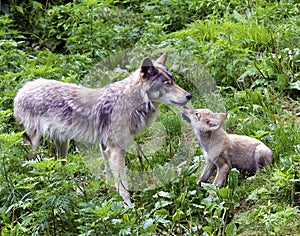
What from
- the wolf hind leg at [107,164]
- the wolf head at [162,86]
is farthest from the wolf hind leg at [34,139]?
the wolf head at [162,86]

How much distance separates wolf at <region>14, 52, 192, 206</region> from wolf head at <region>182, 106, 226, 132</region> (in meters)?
0.14

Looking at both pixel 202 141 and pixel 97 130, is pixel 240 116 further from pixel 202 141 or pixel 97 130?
pixel 97 130

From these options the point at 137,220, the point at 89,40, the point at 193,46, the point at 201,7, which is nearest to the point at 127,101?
the point at 137,220

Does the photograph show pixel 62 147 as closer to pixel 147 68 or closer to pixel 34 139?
pixel 34 139

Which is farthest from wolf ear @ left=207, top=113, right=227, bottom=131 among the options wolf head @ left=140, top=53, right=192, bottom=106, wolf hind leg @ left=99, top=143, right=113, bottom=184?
wolf hind leg @ left=99, top=143, right=113, bottom=184

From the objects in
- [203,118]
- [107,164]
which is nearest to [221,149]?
[203,118]

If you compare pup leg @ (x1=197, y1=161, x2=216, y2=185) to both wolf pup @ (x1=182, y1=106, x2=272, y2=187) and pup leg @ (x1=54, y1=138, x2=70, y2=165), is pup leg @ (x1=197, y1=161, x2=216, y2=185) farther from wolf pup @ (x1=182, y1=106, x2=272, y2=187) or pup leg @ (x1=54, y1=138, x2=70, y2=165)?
pup leg @ (x1=54, y1=138, x2=70, y2=165)

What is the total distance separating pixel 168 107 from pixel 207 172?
90 cm

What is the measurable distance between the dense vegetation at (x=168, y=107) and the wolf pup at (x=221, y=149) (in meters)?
0.14

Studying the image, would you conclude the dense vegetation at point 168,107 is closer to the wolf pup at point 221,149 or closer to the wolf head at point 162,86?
the wolf pup at point 221,149

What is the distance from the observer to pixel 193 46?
29.5 ft

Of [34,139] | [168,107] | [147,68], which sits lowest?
[34,139]

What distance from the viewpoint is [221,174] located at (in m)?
6.64

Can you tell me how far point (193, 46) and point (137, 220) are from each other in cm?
350
